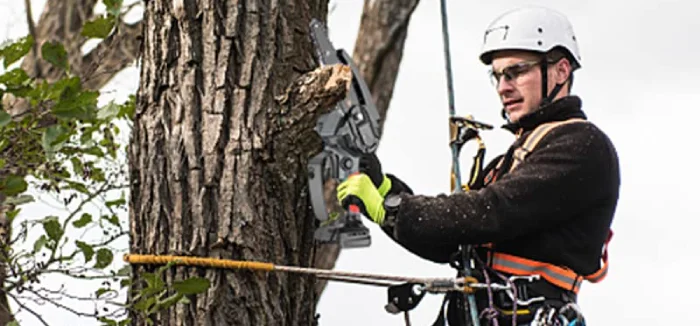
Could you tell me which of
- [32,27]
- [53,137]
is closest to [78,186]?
[53,137]

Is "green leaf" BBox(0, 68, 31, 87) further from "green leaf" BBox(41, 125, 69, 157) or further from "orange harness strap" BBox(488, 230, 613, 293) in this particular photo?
"orange harness strap" BBox(488, 230, 613, 293)

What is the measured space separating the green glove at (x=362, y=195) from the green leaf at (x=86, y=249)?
0.85m

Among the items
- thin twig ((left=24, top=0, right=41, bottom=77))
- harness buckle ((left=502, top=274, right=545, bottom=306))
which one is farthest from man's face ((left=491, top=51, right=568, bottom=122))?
thin twig ((left=24, top=0, right=41, bottom=77))

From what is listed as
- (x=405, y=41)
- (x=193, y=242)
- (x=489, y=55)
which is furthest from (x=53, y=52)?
(x=405, y=41)

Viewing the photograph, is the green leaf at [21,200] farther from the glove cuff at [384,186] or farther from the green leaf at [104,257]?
the glove cuff at [384,186]

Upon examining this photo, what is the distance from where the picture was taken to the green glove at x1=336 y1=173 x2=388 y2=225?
10.1 ft

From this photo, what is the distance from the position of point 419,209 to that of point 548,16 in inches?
37.9

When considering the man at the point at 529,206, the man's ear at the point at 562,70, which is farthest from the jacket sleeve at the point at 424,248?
the man's ear at the point at 562,70

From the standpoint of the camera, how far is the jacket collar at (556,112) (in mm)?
3287

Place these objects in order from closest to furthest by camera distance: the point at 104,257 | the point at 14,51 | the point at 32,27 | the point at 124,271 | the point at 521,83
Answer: the point at 14,51, the point at 124,271, the point at 104,257, the point at 521,83, the point at 32,27

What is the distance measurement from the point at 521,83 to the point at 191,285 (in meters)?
1.33

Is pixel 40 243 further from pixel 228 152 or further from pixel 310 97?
pixel 310 97

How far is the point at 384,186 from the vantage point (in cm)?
323

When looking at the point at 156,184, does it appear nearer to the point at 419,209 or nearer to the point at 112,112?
the point at 112,112
